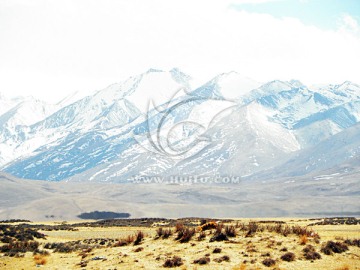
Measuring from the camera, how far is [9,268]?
95.3ft

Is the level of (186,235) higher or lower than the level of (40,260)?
higher

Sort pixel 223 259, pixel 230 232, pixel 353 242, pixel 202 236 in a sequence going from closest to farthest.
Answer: pixel 223 259 < pixel 353 242 < pixel 230 232 < pixel 202 236

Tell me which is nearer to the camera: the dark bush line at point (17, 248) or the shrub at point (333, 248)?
the shrub at point (333, 248)

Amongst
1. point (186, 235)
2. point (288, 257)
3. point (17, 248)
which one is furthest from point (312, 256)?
point (17, 248)

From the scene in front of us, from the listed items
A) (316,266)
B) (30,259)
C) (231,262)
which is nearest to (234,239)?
(231,262)

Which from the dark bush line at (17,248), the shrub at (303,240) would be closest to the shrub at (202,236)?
the shrub at (303,240)

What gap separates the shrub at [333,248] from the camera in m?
26.0

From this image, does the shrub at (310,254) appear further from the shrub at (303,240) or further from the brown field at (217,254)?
the shrub at (303,240)

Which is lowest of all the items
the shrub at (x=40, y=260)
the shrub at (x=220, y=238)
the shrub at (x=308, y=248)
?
the shrub at (x=40, y=260)

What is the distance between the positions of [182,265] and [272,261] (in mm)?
4542

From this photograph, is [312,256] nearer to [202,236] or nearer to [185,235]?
[202,236]

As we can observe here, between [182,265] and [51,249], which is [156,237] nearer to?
[182,265]

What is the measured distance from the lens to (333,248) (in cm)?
2634

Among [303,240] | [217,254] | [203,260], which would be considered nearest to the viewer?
[203,260]
